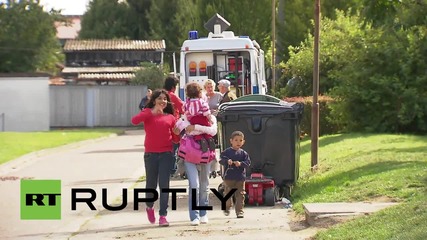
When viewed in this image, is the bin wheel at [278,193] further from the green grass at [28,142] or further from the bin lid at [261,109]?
the green grass at [28,142]

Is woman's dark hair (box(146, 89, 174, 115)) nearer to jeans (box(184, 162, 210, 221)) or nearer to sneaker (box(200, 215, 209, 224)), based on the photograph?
jeans (box(184, 162, 210, 221))

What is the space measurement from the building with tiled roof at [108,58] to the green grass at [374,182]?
3827cm

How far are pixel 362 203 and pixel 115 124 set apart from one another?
38365mm

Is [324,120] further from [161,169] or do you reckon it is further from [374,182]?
[161,169]

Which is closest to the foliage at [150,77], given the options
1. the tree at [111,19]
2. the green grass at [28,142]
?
the green grass at [28,142]

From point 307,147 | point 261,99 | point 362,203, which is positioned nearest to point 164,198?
point 362,203

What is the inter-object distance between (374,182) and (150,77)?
126ft

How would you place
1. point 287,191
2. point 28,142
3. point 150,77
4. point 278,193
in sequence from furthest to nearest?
point 150,77
point 28,142
point 287,191
point 278,193

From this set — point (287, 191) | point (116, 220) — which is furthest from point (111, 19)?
point (116, 220)

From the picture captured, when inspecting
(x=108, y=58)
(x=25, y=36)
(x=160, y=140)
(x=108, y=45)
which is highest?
(x=25, y=36)

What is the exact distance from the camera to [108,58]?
63250 millimetres

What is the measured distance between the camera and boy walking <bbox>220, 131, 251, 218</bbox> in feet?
41.8

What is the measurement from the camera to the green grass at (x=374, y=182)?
34.1ft

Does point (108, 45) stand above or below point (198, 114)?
above
